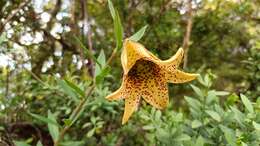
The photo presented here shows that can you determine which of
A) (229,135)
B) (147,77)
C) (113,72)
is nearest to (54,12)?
(113,72)

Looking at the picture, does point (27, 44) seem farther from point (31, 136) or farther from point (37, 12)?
point (31, 136)

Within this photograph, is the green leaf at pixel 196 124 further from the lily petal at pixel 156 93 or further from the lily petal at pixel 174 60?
the lily petal at pixel 174 60

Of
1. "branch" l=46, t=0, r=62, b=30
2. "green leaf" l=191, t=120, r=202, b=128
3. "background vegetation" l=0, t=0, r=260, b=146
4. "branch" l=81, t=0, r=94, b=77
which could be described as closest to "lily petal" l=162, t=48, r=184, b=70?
"background vegetation" l=0, t=0, r=260, b=146

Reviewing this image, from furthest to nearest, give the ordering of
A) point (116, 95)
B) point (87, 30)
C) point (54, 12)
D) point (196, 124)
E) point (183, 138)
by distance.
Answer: point (54, 12), point (87, 30), point (196, 124), point (183, 138), point (116, 95)

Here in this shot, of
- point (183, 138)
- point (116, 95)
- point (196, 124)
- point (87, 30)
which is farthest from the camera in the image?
point (87, 30)

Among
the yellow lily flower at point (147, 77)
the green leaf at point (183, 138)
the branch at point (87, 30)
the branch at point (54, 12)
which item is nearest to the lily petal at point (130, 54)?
the yellow lily flower at point (147, 77)

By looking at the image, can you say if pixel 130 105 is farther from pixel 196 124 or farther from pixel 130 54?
pixel 196 124
